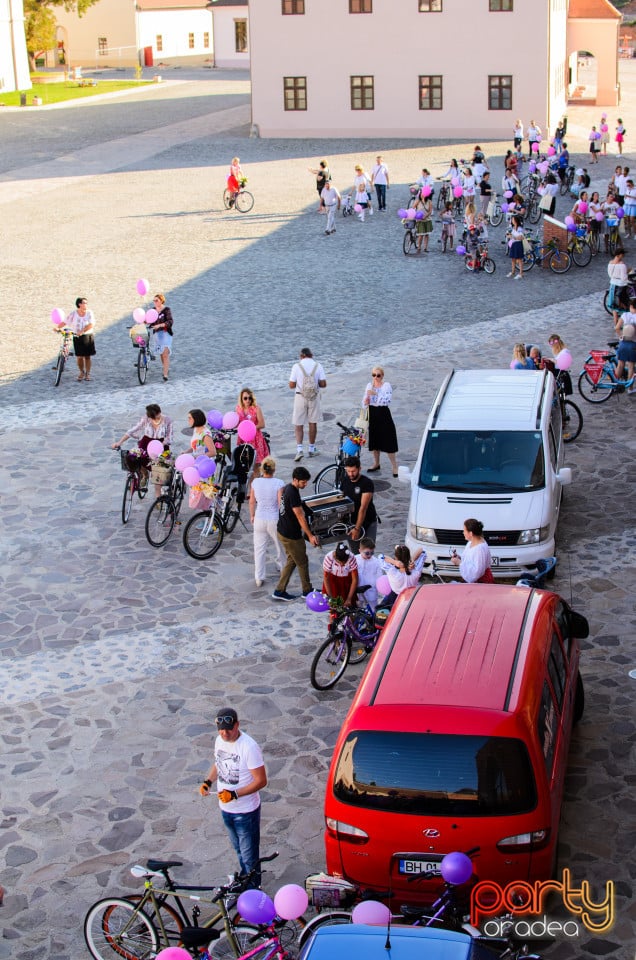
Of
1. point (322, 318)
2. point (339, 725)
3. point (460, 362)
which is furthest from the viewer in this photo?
point (322, 318)

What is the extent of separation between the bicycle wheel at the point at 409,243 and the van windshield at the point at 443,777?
25.0 metres

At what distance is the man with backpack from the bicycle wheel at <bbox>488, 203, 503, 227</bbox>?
1854cm

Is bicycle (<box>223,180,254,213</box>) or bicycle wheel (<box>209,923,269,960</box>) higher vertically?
bicycle (<box>223,180,254,213</box>)

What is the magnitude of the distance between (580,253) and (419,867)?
2443 cm

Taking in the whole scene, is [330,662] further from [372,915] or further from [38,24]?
[38,24]

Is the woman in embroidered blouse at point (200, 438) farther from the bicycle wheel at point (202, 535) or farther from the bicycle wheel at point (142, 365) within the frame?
the bicycle wheel at point (142, 365)

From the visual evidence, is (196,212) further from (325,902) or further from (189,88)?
(189,88)

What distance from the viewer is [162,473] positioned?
599 inches

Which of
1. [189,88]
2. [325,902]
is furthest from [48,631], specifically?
[189,88]

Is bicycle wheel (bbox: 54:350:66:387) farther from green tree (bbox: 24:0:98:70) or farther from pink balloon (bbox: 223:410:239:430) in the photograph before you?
green tree (bbox: 24:0:98:70)

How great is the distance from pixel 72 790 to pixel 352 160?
38.8 metres

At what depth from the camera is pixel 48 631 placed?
13.0m

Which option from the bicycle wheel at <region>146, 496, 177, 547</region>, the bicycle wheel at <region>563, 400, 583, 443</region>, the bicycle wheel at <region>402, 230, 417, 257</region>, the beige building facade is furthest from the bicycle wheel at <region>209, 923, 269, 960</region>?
the beige building facade

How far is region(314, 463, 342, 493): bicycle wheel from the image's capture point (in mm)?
15881
